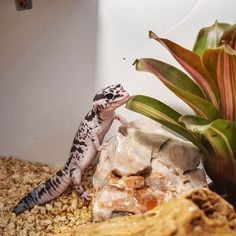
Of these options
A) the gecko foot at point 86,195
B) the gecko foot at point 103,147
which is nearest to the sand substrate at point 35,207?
the gecko foot at point 86,195

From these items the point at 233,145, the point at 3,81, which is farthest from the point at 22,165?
the point at 233,145

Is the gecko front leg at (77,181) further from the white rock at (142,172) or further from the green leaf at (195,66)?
the green leaf at (195,66)

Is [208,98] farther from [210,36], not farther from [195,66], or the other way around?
[210,36]

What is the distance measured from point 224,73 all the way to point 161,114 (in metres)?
0.31

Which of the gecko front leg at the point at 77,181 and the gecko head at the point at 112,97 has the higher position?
the gecko head at the point at 112,97

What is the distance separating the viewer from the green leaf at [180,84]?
1.20m

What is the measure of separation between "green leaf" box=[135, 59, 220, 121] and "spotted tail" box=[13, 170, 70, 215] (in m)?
0.66

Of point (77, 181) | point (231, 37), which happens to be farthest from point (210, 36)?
point (77, 181)

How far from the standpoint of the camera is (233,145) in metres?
1.18

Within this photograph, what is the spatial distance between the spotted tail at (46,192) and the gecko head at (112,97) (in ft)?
1.24

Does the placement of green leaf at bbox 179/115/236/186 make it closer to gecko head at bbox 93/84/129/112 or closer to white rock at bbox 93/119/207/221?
white rock at bbox 93/119/207/221

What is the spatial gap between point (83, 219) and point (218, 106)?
29.4 inches

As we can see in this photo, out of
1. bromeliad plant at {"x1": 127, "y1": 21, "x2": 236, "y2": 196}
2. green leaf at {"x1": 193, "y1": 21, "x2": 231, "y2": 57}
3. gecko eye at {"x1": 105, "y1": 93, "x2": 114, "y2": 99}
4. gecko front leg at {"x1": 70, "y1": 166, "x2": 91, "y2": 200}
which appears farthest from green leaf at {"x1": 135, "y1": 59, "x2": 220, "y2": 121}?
gecko front leg at {"x1": 70, "y1": 166, "x2": 91, "y2": 200}

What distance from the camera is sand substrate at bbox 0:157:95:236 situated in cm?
148
